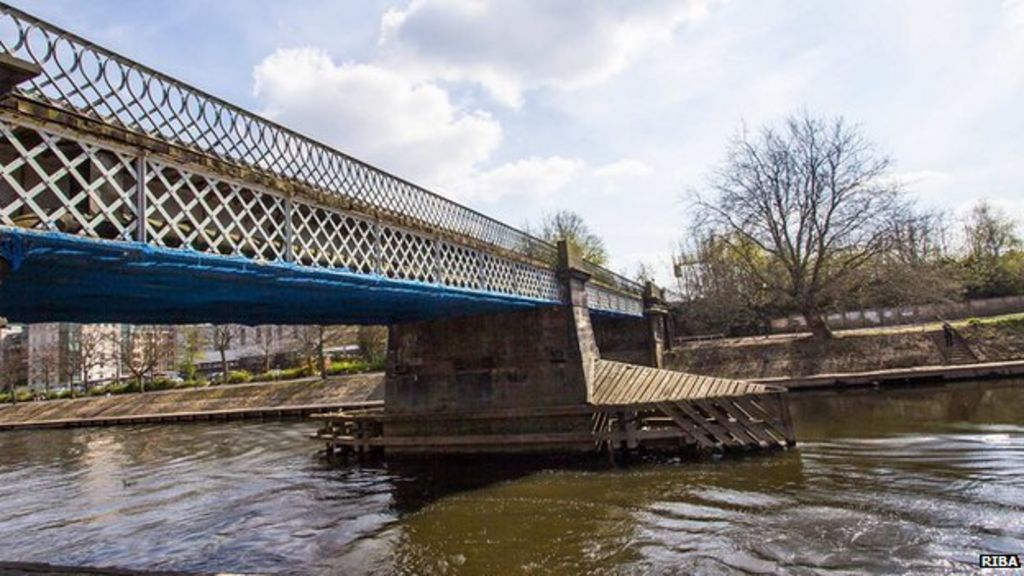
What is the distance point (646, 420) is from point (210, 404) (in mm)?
36173

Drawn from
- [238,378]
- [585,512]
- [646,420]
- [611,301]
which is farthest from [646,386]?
[238,378]

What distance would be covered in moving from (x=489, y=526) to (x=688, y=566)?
3892 millimetres

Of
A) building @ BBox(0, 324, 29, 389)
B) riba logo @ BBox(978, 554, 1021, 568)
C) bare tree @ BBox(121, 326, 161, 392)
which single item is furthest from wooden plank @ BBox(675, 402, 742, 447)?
bare tree @ BBox(121, 326, 161, 392)

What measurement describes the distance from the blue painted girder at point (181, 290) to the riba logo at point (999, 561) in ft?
33.7

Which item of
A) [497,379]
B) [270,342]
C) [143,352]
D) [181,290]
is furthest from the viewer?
[270,342]

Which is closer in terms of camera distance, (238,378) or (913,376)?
(913,376)

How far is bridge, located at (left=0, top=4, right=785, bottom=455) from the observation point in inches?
254

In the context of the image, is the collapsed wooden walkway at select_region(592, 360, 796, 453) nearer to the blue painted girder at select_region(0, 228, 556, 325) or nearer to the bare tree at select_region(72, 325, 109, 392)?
the blue painted girder at select_region(0, 228, 556, 325)

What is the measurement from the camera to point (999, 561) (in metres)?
7.44

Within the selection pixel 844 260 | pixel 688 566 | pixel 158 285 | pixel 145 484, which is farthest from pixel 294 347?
pixel 688 566

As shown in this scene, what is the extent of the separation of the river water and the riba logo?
0.60ft

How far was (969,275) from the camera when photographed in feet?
134

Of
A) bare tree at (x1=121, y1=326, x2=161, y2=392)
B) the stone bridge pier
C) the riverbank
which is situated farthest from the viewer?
bare tree at (x1=121, y1=326, x2=161, y2=392)

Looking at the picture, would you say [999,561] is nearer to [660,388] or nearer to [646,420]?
[660,388]
